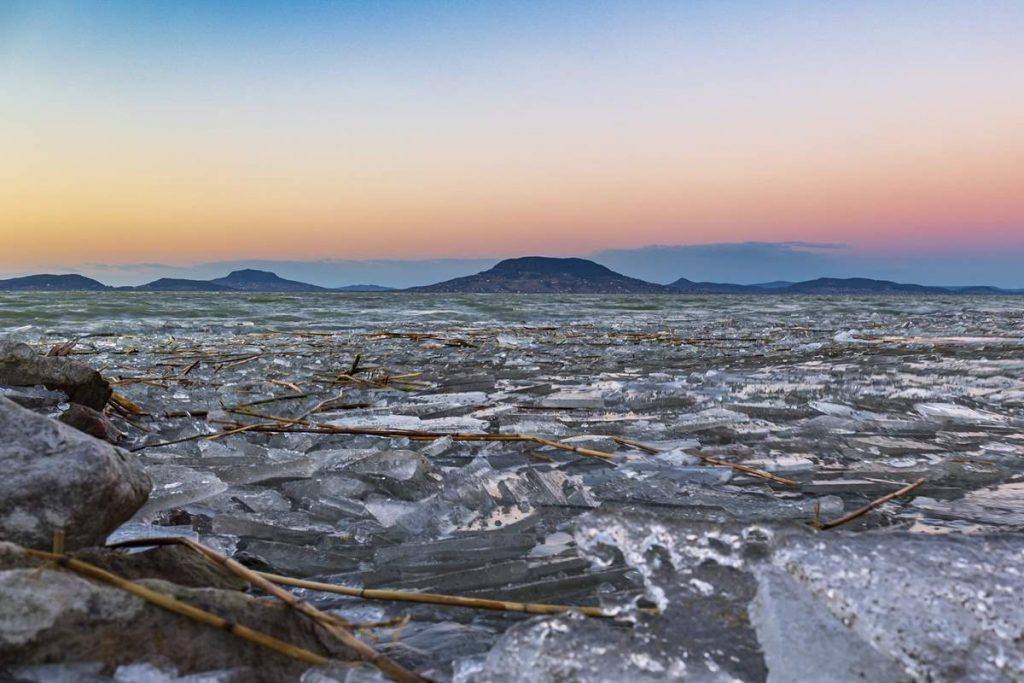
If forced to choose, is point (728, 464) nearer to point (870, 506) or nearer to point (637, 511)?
point (870, 506)

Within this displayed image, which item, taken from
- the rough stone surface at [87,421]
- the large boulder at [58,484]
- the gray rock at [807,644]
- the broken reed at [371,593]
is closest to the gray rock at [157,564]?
the broken reed at [371,593]

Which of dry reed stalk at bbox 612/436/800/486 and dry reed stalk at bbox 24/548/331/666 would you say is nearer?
dry reed stalk at bbox 24/548/331/666

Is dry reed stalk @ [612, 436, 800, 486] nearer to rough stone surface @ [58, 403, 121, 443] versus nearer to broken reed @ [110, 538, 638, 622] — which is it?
broken reed @ [110, 538, 638, 622]

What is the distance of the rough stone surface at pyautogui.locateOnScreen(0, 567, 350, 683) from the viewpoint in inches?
35.3

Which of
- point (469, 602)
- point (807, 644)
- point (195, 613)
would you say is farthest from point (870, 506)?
point (195, 613)

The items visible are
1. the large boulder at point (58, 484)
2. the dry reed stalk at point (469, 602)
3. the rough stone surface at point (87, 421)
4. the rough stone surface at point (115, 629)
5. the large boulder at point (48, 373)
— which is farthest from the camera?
the large boulder at point (48, 373)

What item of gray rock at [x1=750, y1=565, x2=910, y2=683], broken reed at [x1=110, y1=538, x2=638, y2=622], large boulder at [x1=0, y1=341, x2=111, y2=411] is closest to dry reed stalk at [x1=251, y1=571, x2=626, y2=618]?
broken reed at [x1=110, y1=538, x2=638, y2=622]

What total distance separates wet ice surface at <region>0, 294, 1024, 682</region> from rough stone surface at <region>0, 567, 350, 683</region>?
122 millimetres

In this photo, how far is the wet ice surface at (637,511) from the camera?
1018mm

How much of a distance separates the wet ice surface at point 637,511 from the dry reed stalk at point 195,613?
5 centimetres

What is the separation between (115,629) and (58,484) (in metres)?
0.44

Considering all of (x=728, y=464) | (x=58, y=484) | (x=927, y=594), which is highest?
(x=58, y=484)

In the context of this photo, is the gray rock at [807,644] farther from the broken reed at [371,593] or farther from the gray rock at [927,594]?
the broken reed at [371,593]

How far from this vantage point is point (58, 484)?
125 cm
